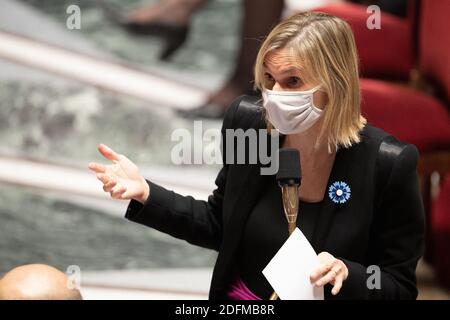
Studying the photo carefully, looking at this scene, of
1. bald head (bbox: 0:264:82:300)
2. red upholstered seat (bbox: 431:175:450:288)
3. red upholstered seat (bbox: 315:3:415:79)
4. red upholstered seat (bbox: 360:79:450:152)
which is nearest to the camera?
bald head (bbox: 0:264:82:300)

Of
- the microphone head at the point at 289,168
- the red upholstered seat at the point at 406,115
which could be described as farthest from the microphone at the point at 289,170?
the red upholstered seat at the point at 406,115

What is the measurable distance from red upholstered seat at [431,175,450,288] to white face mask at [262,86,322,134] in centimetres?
158

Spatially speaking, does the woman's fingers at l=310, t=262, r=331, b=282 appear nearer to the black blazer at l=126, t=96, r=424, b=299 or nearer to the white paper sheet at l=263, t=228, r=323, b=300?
the white paper sheet at l=263, t=228, r=323, b=300

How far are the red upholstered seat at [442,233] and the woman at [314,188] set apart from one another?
1407 millimetres

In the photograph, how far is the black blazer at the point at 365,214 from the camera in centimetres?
149

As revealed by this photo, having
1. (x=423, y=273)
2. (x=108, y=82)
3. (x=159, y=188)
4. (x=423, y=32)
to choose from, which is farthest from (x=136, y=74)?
(x=159, y=188)

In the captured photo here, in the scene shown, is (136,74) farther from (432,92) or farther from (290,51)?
(290,51)

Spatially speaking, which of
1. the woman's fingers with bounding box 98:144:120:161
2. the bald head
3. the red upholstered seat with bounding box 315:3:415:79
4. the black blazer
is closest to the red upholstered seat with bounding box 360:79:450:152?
the red upholstered seat with bounding box 315:3:415:79

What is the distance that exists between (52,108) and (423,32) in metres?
1.38

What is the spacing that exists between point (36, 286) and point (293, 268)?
15.8 inches

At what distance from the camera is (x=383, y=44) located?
279cm

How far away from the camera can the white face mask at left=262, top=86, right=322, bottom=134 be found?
142 cm

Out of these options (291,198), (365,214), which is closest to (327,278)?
(291,198)

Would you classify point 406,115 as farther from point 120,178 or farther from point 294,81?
point 120,178
